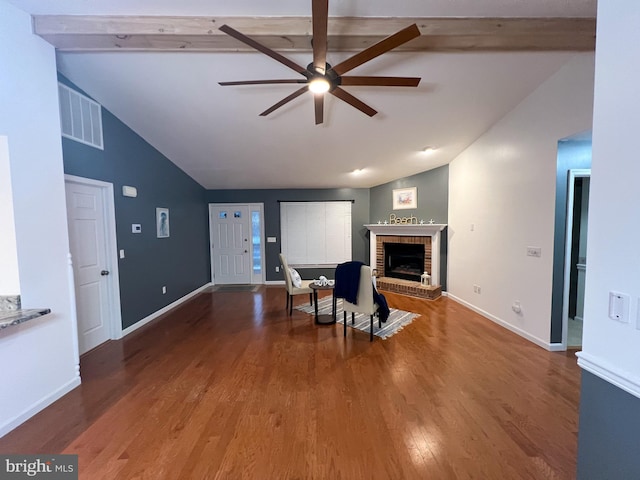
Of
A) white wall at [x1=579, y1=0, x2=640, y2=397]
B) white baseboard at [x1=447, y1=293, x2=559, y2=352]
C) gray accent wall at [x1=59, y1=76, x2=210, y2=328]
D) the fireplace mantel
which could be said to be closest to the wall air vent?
gray accent wall at [x1=59, y1=76, x2=210, y2=328]

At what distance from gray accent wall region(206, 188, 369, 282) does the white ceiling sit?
1609 millimetres

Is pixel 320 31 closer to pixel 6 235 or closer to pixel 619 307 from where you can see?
pixel 619 307

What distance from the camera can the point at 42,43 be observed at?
2162mm

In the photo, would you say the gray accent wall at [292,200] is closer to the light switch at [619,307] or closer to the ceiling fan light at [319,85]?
the ceiling fan light at [319,85]

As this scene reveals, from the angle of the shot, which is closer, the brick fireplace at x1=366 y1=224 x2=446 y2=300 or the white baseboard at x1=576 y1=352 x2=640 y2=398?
the white baseboard at x1=576 y1=352 x2=640 y2=398

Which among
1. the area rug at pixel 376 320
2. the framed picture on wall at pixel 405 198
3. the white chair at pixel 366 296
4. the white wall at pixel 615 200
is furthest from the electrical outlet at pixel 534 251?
the framed picture on wall at pixel 405 198

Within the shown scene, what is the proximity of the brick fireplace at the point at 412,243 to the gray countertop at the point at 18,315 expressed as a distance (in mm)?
5133

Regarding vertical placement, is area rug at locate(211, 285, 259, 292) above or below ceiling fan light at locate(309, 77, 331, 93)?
below

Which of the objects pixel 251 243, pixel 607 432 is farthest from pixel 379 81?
pixel 251 243

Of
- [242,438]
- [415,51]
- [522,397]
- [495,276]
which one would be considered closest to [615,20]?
[415,51]

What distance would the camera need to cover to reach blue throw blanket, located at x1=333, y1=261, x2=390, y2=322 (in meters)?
3.28

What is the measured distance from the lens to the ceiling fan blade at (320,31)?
4.54ft

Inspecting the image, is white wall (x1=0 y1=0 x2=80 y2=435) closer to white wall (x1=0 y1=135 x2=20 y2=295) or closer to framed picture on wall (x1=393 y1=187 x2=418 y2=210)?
white wall (x1=0 y1=135 x2=20 y2=295)

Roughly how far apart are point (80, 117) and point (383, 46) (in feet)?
10.7
